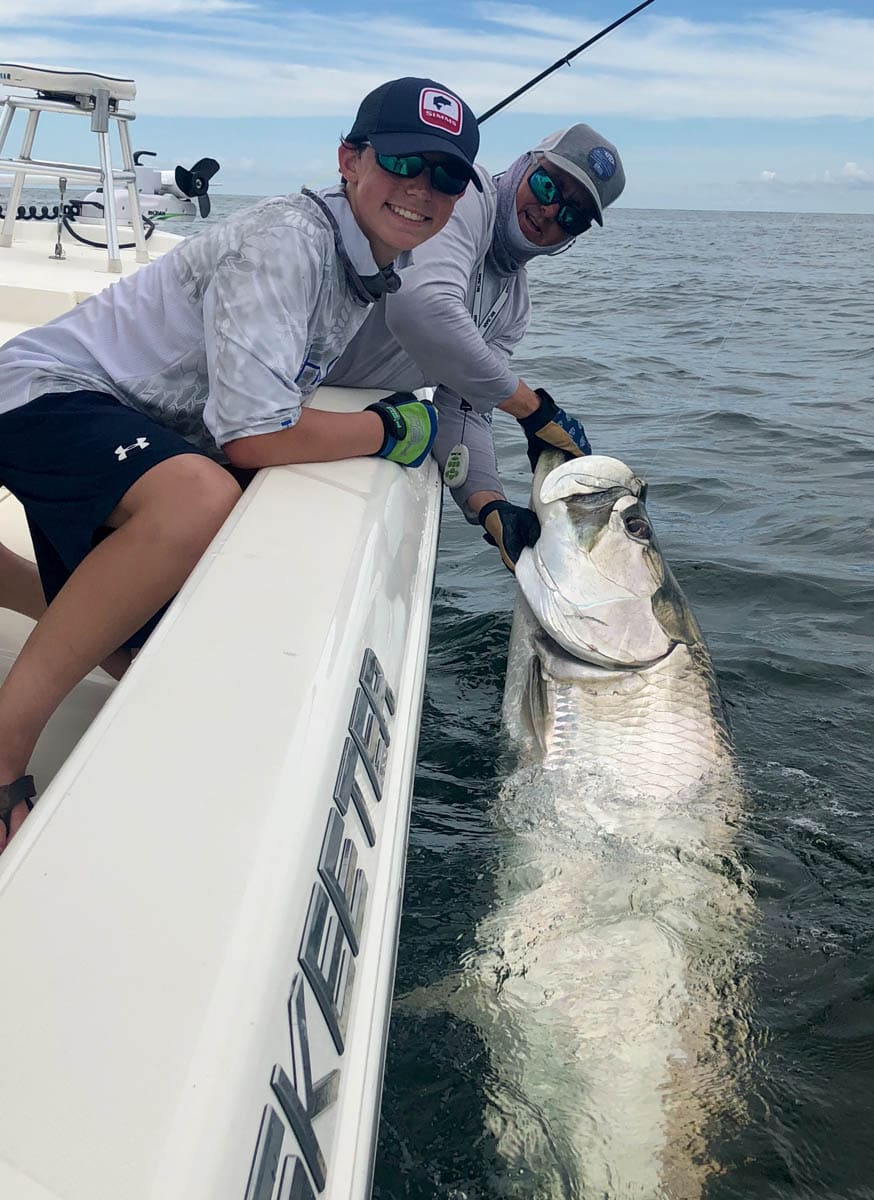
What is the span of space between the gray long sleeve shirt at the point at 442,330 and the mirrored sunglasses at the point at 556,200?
14cm

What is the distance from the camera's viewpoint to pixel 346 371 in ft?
9.68

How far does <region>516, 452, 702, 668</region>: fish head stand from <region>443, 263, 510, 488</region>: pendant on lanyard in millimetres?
310

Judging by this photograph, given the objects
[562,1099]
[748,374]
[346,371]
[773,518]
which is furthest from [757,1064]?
[748,374]

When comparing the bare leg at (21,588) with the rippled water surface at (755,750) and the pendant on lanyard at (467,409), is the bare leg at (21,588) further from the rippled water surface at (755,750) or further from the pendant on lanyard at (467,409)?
the pendant on lanyard at (467,409)

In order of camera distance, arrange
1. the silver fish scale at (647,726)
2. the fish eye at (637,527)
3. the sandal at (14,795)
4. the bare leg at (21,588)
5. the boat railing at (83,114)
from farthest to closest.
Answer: the boat railing at (83,114)
the fish eye at (637,527)
the silver fish scale at (647,726)
the bare leg at (21,588)
the sandal at (14,795)

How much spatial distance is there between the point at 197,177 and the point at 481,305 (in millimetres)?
4157

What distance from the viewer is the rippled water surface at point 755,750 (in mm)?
1795

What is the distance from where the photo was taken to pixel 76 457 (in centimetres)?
183

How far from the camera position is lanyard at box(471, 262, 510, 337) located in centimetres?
327

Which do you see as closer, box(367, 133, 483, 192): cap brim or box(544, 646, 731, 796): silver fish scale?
box(367, 133, 483, 192): cap brim

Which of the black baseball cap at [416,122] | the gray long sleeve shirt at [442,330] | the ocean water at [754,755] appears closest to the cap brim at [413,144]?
the black baseball cap at [416,122]

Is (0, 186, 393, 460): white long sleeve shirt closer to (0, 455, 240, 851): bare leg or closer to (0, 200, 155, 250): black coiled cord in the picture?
(0, 455, 240, 851): bare leg

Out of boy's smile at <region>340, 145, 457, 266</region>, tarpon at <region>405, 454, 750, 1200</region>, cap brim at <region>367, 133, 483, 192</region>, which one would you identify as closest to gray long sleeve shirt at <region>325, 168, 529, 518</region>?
tarpon at <region>405, 454, 750, 1200</region>

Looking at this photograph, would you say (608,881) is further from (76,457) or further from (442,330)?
(442,330)
